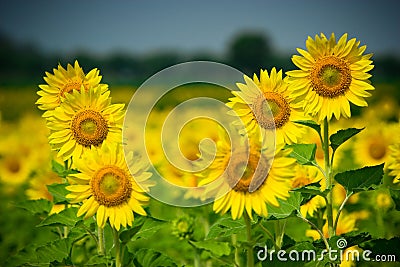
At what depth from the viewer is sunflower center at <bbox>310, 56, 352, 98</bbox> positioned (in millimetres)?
2279

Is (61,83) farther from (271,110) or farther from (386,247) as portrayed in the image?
(386,247)

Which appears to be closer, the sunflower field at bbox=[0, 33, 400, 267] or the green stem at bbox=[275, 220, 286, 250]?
the sunflower field at bbox=[0, 33, 400, 267]

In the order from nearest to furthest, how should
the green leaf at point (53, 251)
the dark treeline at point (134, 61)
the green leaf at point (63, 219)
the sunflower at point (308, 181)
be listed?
1. the green leaf at point (63, 219)
2. the green leaf at point (53, 251)
3. the sunflower at point (308, 181)
4. the dark treeline at point (134, 61)

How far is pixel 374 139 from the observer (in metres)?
4.17

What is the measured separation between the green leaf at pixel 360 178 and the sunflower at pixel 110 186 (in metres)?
0.76

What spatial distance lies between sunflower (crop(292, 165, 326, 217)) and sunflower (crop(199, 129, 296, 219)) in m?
0.66

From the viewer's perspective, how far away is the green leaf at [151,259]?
2.45 meters

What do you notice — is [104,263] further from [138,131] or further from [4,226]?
[4,226]

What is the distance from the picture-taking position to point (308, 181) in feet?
8.86

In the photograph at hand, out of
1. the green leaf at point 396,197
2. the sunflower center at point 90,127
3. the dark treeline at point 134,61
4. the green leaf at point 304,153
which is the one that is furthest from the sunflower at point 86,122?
the dark treeline at point 134,61

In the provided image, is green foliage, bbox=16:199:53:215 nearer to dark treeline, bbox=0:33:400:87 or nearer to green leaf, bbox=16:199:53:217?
green leaf, bbox=16:199:53:217

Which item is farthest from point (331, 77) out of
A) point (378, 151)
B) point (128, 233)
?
point (378, 151)

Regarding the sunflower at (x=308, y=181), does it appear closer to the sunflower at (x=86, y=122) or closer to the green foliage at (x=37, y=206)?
the sunflower at (x=86, y=122)

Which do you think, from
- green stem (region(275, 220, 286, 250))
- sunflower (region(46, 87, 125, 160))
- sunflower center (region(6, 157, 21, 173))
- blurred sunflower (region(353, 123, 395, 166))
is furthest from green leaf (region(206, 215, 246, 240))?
sunflower center (region(6, 157, 21, 173))
